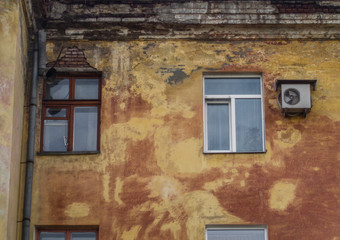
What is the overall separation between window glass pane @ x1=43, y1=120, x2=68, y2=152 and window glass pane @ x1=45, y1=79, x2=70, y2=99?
1.51 ft

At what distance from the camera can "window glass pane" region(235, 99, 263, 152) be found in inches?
481

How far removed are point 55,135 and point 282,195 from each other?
3903 mm

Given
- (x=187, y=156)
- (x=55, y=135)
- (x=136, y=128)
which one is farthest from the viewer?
(x=55, y=135)

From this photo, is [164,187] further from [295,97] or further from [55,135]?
[295,97]

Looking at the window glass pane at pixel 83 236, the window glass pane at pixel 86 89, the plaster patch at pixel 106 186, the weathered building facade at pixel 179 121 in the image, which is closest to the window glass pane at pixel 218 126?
the weathered building facade at pixel 179 121

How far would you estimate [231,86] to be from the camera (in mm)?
12641

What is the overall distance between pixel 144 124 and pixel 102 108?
769 millimetres

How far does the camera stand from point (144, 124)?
1220 cm

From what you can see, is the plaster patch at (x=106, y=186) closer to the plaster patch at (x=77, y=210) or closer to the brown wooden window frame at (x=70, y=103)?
the plaster patch at (x=77, y=210)

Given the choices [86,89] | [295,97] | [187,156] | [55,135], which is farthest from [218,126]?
Result: [55,135]

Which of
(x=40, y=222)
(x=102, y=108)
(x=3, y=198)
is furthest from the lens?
(x=102, y=108)

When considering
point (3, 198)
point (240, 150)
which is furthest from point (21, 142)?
point (240, 150)

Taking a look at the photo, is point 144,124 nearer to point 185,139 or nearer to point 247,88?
point 185,139

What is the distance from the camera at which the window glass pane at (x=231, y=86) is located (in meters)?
12.6
